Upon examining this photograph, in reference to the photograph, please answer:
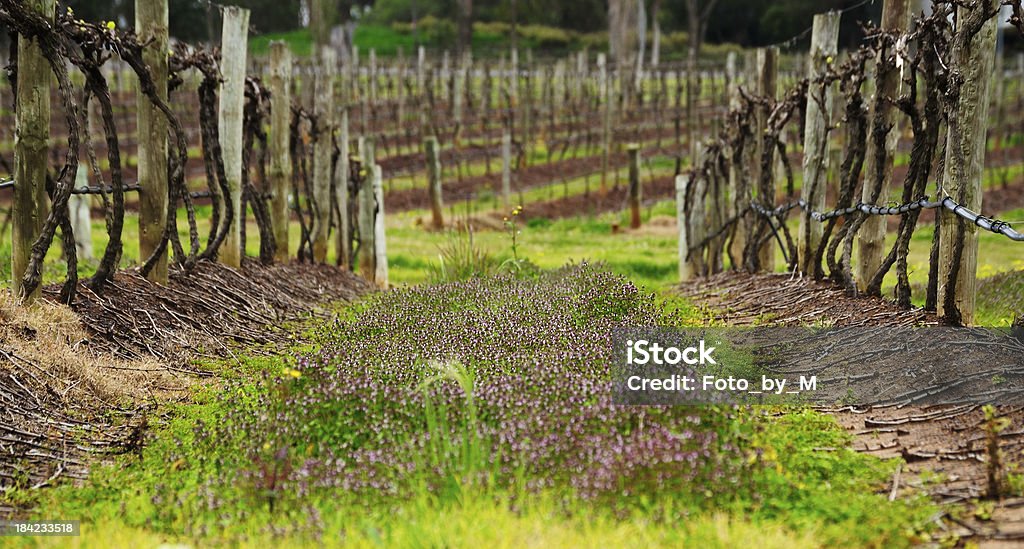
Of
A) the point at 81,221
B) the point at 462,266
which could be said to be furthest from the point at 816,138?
the point at 81,221

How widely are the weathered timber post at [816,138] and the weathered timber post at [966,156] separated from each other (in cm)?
207

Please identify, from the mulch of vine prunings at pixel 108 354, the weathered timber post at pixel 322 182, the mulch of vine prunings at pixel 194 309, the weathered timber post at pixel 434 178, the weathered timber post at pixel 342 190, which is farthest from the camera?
the weathered timber post at pixel 434 178

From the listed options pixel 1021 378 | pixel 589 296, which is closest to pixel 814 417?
pixel 1021 378

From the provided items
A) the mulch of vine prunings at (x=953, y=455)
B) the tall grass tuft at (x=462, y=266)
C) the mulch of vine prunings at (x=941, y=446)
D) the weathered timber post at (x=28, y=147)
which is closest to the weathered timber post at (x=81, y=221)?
the tall grass tuft at (x=462, y=266)

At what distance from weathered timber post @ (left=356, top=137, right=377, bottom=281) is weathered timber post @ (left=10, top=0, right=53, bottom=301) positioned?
501 centimetres

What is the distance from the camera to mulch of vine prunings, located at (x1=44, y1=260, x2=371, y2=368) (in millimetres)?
5574

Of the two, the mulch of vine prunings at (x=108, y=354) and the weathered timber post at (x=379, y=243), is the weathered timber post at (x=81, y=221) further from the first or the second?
the mulch of vine prunings at (x=108, y=354)

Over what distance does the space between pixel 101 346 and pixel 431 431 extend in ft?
8.33

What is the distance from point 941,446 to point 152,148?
521 cm

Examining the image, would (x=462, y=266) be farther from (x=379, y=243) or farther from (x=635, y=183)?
(x=635, y=183)

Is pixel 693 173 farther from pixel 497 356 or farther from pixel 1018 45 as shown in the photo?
pixel 1018 45

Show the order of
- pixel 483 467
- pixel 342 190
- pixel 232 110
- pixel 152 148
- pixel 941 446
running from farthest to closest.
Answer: pixel 342 190
pixel 232 110
pixel 152 148
pixel 941 446
pixel 483 467

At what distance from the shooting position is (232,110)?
7.67 m

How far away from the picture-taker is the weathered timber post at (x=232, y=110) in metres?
7.66
